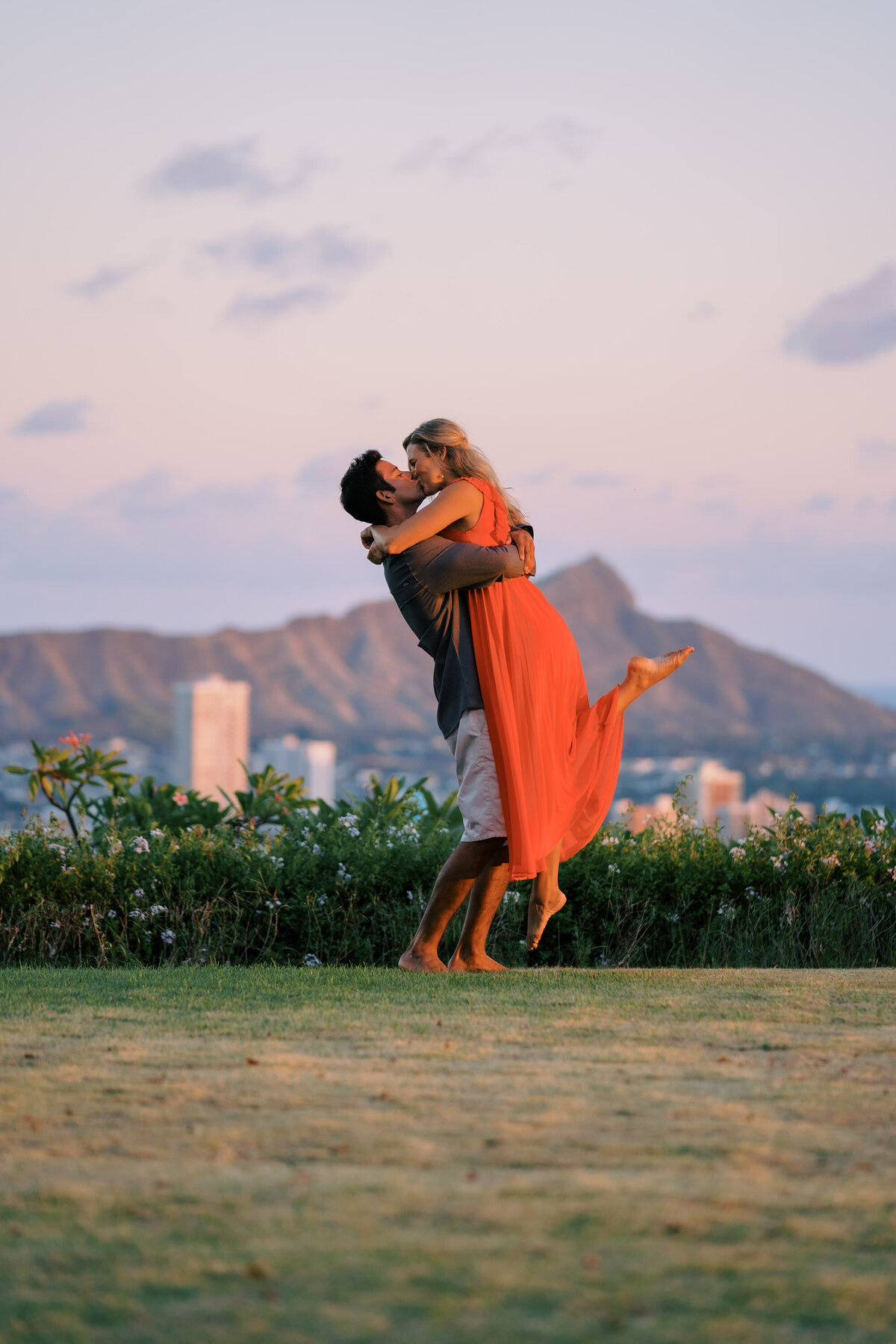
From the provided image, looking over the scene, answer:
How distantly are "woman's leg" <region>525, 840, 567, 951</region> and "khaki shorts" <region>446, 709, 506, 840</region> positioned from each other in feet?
0.64

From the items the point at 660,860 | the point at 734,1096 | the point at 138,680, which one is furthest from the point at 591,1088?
the point at 138,680

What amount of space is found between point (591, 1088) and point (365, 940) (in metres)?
2.72

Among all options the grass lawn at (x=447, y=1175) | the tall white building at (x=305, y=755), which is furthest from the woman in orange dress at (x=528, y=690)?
the tall white building at (x=305, y=755)

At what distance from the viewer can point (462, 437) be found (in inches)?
183

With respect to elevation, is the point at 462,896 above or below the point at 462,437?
below

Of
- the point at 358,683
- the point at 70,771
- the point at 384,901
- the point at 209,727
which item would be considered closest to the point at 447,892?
the point at 384,901

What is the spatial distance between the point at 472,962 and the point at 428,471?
1684 millimetres

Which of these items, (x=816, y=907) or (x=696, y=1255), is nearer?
(x=696, y=1255)

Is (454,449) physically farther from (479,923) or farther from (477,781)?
(479,923)

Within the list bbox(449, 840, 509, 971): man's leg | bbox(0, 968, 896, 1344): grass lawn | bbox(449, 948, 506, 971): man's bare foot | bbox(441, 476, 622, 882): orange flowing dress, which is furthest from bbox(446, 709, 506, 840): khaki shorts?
bbox(0, 968, 896, 1344): grass lawn

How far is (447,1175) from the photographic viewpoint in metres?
2.10

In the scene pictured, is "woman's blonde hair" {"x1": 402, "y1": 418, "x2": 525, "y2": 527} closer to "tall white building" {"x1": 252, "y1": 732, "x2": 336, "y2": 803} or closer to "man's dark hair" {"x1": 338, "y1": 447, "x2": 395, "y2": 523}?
"man's dark hair" {"x1": 338, "y1": 447, "x2": 395, "y2": 523}

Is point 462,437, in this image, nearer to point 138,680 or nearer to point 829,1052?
point 829,1052

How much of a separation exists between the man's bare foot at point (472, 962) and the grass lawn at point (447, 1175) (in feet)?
2.93
